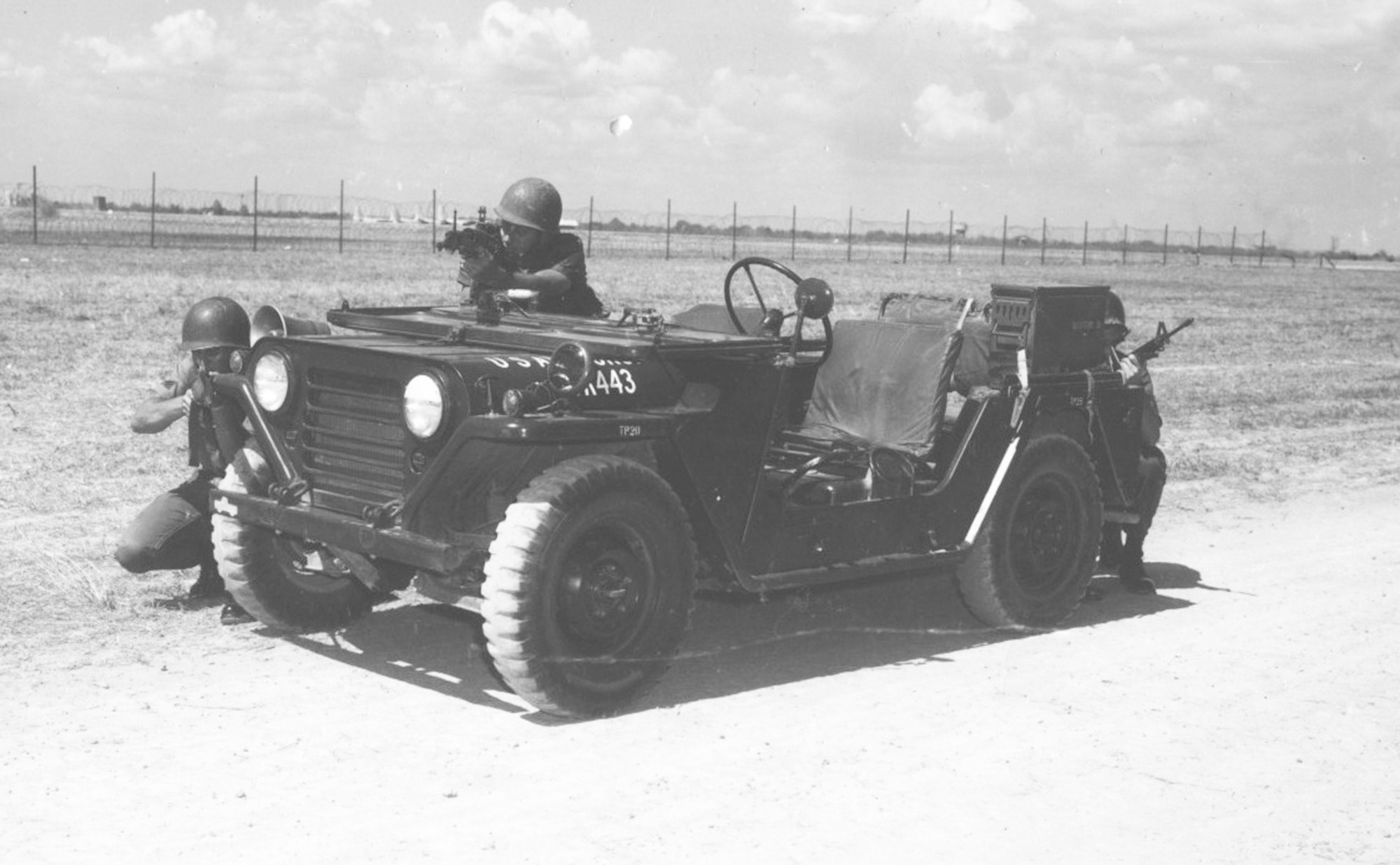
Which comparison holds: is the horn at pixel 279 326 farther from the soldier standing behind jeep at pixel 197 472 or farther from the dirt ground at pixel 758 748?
the dirt ground at pixel 758 748

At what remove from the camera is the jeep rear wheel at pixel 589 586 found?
20.0ft

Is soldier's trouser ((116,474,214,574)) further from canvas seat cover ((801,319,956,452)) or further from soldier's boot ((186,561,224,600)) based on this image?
canvas seat cover ((801,319,956,452))

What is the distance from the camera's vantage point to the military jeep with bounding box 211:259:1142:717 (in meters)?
6.24

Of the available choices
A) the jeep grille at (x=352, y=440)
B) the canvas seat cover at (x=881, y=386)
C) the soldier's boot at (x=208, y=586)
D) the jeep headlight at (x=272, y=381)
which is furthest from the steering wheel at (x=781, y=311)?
the soldier's boot at (x=208, y=586)

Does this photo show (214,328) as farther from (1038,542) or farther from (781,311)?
(1038,542)

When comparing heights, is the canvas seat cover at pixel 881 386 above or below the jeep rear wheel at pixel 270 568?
above

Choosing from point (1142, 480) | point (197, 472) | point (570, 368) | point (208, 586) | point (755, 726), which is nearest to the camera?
point (570, 368)

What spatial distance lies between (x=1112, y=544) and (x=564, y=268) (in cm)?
341

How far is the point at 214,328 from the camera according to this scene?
25.6 feet

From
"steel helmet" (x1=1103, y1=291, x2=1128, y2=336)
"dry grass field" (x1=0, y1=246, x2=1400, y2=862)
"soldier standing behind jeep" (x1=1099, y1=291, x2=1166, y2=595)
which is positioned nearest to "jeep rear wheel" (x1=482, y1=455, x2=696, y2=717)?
"dry grass field" (x1=0, y1=246, x2=1400, y2=862)

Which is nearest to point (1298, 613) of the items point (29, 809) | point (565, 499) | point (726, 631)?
point (726, 631)

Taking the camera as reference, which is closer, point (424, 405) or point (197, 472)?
point (424, 405)

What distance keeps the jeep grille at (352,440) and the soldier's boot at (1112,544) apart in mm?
4399

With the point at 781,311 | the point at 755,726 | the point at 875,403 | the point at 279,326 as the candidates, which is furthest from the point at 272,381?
the point at 875,403
